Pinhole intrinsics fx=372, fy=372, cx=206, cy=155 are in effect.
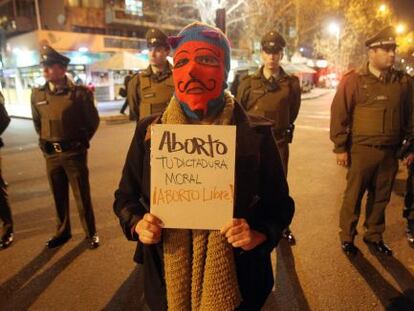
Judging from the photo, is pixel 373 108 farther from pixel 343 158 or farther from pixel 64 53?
pixel 64 53

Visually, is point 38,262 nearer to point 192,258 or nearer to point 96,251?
point 96,251

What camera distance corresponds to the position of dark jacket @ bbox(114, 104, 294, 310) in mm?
1606

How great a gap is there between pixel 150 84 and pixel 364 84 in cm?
260

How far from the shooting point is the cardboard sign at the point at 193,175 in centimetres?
147

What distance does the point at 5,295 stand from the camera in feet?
11.6

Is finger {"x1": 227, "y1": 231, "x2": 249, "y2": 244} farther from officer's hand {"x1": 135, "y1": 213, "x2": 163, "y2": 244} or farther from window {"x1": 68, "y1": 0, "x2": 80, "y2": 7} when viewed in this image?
window {"x1": 68, "y1": 0, "x2": 80, "y2": 7}

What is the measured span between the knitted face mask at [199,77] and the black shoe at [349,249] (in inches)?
127

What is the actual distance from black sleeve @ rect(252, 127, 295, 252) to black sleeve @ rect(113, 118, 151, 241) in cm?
53

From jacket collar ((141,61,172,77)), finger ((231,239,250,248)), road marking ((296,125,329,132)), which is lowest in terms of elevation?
road marking ((296,125,329,132))

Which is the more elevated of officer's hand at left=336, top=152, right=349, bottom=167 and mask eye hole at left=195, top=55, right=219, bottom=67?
mask eye hole at left=195, top=55, right=219, bottom=67

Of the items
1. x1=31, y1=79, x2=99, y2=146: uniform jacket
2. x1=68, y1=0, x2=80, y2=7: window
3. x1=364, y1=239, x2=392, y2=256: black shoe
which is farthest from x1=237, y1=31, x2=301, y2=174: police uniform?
x1=68, y1=0, x2=80, y2=7: window

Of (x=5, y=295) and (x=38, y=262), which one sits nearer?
(x=5, y=295)

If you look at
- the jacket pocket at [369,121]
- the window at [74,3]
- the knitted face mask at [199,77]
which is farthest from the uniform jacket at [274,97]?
the window at [74,3]

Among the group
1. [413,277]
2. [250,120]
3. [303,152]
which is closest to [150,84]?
[250,120]
